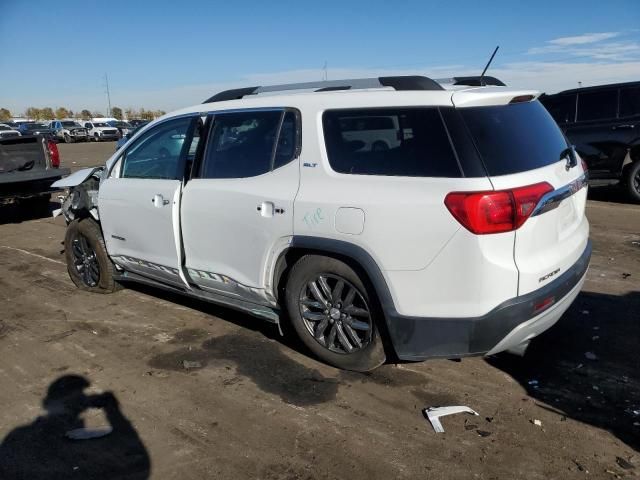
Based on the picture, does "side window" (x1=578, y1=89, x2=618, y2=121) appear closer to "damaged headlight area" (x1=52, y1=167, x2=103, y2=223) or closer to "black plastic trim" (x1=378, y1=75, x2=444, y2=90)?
"black plastic trim" (x1=378, y1=75, x2=444, y2=90)

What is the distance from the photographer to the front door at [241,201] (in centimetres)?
377

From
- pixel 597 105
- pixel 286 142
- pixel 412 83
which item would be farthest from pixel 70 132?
pixel 412 83

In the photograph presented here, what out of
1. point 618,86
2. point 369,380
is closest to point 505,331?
point 369,380

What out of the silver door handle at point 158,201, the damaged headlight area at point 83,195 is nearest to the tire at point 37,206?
the damaged headlight area at point 83,195

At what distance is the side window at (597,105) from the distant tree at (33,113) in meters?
100

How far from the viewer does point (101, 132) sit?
4453 cm

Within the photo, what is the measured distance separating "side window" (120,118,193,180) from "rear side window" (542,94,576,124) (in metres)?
7.43

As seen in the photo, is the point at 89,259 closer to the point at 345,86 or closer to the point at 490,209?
the point at 345,86

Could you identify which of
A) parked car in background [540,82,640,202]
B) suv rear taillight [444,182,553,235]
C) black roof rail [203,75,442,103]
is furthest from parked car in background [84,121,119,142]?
suv rear taillight [444,182,553,235]

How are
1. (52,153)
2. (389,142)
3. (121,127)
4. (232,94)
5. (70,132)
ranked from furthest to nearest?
(121,127)
(70,132)
(52,153)
(232,94)
(389,142)

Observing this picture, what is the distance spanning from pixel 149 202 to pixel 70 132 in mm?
44376

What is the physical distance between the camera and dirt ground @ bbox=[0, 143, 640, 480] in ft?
9.45

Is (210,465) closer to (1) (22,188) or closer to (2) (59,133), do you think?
(1) (22,188)

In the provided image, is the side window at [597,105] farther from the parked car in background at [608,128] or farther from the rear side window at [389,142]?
the rear side window at [389,142]
